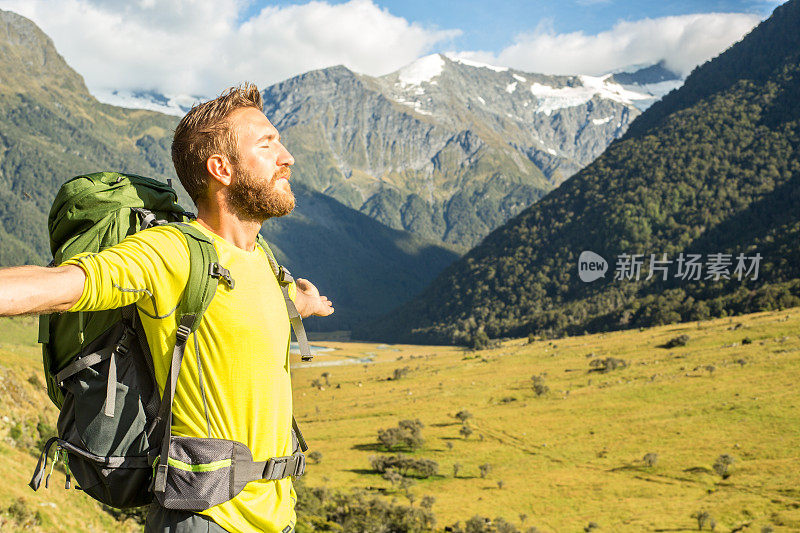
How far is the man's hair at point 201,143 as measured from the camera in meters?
3.23

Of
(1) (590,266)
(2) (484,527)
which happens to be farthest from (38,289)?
(1) (590,266)

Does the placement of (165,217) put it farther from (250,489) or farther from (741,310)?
(741,310)

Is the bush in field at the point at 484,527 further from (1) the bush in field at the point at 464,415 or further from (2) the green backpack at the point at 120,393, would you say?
(2) the green backpack at the point at 120,393

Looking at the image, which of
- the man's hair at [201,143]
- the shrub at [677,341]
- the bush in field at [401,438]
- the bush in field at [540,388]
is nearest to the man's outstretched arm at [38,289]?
the man's hair at [201,143]

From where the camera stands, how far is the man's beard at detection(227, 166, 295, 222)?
3271 mm

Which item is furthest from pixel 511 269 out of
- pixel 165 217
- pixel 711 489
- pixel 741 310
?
pixel 165 217

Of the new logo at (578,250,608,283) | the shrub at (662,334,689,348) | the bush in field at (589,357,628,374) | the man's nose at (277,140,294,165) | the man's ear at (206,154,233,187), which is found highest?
the new logo at (578,250,608,283)

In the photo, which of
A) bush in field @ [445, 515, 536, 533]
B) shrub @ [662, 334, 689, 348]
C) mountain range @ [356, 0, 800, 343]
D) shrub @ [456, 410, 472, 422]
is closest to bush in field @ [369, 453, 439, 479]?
bush in field @ [445, 515, 536, 533]

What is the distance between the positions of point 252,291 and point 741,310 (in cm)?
9794

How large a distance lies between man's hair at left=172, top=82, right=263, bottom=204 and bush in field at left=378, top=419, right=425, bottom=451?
44837 millimetres

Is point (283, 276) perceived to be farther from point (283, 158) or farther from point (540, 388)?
point (540, 388)

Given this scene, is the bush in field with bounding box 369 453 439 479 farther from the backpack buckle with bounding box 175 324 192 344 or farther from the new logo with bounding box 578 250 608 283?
the new logo with bounding box 578 250 608 283

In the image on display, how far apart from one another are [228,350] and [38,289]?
3.09ft

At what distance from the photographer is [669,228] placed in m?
129
